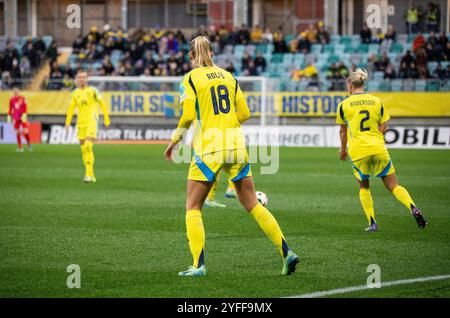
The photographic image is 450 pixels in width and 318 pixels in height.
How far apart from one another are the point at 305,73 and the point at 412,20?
6889 millimetres

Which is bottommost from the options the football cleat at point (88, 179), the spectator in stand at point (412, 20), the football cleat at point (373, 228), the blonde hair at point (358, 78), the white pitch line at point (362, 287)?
the football cleat at point (88, 179)

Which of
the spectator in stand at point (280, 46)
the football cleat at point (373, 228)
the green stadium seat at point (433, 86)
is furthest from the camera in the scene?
the spectator in stand at point (280, 46)

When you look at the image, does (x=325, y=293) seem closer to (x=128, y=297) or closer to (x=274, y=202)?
(x=128, y=297)

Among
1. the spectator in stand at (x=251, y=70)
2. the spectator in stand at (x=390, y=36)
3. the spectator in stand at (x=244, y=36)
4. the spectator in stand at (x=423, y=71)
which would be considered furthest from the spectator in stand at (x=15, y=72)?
the spectator in stand at (x=423, y=71)

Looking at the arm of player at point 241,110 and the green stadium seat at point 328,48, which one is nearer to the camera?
the arm of player at point 241,110

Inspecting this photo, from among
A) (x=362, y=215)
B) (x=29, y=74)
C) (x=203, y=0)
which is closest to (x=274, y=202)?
(x=362, y=215)

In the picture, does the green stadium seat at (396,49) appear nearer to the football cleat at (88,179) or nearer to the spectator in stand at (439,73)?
the spectator in stand at (439,73)

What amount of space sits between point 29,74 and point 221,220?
28338mm

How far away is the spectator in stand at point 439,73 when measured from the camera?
33.4 metres

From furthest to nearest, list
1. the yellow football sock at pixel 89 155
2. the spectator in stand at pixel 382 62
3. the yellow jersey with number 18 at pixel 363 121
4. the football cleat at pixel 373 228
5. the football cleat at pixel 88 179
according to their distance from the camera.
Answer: the spectator in stand at pixel 382 62 < the football cleat at pixel 88 179 < the yellow football sock at pixel 89 155 < the football cleat at pixel 373 228 < the yellow jersey with number 18 at pixel 363 121

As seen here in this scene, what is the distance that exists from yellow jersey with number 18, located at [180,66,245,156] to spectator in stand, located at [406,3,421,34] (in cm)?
3209

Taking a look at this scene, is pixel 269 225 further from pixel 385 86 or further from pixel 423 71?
pixel 423 71

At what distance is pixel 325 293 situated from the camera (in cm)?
762

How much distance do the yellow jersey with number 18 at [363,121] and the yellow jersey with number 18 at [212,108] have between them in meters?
3.72
